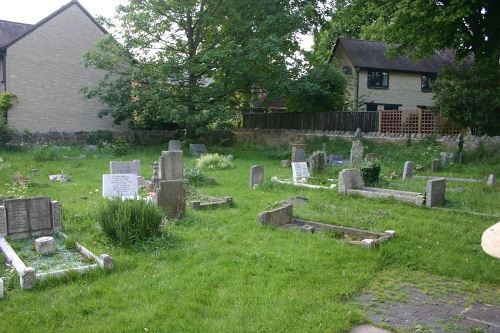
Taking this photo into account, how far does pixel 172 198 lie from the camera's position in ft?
29.6

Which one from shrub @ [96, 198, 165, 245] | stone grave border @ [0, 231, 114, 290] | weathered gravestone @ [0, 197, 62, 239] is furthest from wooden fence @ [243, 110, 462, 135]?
stone grave border @ [0, 231, 114, 290]

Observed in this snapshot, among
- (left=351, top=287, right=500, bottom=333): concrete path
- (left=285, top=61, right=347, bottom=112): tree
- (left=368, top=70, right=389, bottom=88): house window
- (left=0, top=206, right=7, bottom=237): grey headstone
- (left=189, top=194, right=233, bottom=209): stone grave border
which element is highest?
(left=368, top=70, right=389, bottom=88): house window

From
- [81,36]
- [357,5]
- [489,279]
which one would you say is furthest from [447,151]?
[81,36]

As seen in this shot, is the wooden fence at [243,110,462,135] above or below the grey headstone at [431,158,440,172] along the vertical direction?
above

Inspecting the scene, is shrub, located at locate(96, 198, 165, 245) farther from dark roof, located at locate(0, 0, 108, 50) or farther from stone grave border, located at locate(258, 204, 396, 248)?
dark roof, located at locate(0, 0, 108, 50)

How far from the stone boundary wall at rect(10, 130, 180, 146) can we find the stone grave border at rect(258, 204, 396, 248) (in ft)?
65.5

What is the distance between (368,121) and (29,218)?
19.6 meters

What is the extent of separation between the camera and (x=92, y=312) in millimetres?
5066

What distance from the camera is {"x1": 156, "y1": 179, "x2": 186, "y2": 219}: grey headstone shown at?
351 inches

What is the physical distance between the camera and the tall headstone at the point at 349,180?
11711mm

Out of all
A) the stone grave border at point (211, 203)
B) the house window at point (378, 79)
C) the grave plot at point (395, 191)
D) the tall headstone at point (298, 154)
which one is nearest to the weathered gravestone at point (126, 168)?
the stone grave border at point (211, 203)

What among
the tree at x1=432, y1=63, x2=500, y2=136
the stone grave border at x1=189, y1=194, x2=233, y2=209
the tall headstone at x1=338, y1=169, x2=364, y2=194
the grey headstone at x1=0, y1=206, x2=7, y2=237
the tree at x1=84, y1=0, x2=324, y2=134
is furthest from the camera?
the tree at x1=84, y1=0, x2=324, y2=134

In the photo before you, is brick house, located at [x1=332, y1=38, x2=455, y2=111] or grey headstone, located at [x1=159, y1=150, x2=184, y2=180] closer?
grey headstone, located at [x1=159, y1=150, x2=184, y2=180]

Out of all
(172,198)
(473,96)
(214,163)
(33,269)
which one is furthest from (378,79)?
(33,269)
